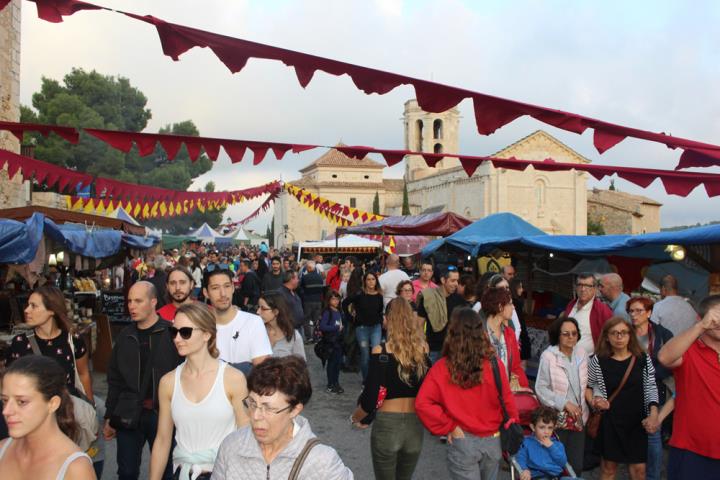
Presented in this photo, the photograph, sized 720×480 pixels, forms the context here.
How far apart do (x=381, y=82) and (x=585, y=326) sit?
12.8 ft

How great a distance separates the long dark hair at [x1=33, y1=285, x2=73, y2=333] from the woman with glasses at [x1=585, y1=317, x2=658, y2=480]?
3951mm

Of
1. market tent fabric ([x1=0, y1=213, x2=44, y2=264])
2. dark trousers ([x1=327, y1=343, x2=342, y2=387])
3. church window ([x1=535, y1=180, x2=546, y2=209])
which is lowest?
dark trousers ([x1=327, y1=343, x2=342, y2=387])

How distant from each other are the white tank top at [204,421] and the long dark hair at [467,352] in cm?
136

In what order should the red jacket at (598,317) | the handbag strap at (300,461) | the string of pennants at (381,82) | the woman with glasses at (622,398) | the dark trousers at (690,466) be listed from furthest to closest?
the red jacket at (598,317)
the woman with glasses at (622,398)
the dark trousers at (690,466)
the string of pennants at (381,82)
the handbag strap at (300,461)

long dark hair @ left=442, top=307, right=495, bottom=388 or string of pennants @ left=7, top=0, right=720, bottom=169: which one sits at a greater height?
string of pennants @ left=7, top=0, right=720, bottom=169

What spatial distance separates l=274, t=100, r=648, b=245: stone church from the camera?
6328 cm

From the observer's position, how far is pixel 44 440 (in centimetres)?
245

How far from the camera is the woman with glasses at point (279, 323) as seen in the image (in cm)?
539

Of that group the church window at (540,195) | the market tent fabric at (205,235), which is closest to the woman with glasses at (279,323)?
the market tent fabric at (205,235)

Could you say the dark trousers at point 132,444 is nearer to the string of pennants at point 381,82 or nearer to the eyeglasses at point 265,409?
the eyeglasses at point 265,409

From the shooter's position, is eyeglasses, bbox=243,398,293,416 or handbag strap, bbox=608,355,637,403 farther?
handbag strap, bbox=608,355,637,403

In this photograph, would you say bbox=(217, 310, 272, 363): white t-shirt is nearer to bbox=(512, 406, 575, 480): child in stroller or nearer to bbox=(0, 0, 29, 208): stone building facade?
bbox=(512, 406, 575, 480): child in stroller

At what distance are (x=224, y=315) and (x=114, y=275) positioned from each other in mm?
13169

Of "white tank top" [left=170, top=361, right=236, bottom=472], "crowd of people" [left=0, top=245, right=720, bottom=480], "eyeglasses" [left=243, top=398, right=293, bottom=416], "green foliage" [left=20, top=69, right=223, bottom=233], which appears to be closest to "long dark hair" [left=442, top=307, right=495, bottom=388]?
"crowd of people" [left=0, top=245, right=720, bottom=480]
